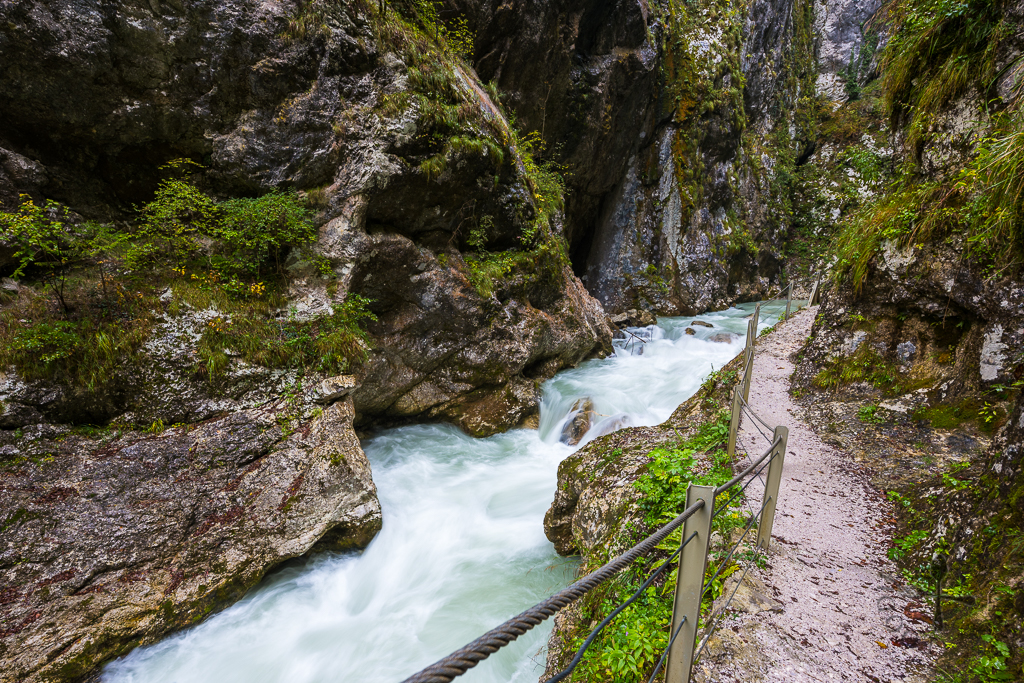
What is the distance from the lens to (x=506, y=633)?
3.95ft

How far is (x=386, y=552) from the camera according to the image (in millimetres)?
6000

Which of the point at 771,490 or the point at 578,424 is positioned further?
the point at 578,424

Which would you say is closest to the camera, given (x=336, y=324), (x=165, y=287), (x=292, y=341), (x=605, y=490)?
(x=605, y=490)

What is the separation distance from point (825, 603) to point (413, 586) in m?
4.60

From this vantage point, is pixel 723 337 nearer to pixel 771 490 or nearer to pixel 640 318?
pixel 640 318

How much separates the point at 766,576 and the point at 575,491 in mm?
2114

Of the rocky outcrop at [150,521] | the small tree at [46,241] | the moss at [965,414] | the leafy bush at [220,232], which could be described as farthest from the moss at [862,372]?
the small tree at [46,241]

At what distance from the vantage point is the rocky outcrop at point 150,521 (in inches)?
163

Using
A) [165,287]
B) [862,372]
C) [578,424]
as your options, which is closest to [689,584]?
[862,372]

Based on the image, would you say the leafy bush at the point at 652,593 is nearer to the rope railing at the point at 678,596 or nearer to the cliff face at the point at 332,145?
the rope railing at the point at 678,596

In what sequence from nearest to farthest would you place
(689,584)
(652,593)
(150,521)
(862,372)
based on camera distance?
(689,584) → (652,593) → (150,521) → (862,372)

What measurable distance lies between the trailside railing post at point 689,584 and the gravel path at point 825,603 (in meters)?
0.39

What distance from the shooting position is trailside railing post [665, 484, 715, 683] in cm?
203

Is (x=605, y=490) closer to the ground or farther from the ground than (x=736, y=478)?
closer to the ground
